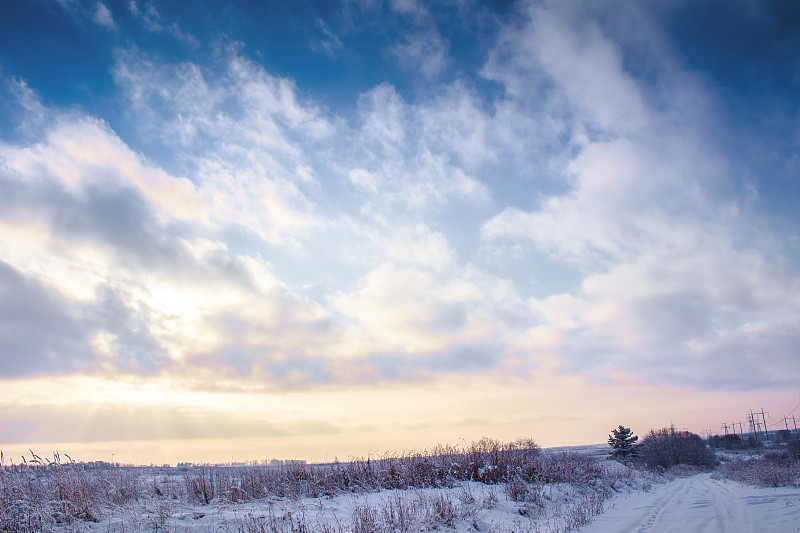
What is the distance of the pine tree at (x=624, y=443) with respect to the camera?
7994 cm

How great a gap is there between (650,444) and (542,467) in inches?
2850

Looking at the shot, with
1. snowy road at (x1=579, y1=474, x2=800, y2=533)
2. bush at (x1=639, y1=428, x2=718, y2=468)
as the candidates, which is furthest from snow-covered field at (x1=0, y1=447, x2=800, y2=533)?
bush at (x1=639, y1=428, x2=718, y2=468)

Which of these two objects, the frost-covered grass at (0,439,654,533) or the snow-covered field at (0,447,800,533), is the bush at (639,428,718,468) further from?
the frost-covered grass at (0,439,654,533)

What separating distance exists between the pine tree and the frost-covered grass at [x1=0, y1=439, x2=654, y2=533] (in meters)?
64.4

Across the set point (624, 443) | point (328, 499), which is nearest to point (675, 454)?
point (624, 443)

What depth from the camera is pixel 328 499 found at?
56.5 ft

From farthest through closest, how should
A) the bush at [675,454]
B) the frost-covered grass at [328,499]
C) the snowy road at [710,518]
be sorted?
the bush at [675,454] < the snowy road at [710,518] < the frost-covered grass at [328,499]

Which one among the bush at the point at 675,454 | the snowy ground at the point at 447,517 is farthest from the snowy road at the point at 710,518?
the bush at the point at 675,454

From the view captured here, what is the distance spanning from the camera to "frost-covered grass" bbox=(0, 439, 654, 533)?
34.1ft

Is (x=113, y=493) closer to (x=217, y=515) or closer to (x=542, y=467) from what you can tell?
(x=217, y=515)

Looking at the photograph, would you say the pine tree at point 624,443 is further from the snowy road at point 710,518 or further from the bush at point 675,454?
the snowy road at point 710,518

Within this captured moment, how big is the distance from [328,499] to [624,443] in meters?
82.3

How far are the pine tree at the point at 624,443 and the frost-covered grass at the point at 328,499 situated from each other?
2537 inches

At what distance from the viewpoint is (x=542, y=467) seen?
2514 cm
